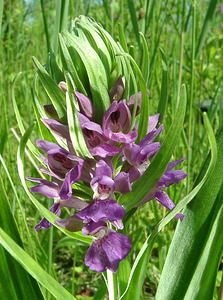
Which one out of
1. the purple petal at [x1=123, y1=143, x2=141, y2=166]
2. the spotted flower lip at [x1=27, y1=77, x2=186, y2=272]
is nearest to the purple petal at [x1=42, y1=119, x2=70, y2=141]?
the spotted flower lip at [x1=27, y1=77, x2=186, y2=272]

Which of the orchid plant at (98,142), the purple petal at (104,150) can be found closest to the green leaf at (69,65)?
the orchid plant at (98,142)

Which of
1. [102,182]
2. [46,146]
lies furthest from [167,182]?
[46,146]

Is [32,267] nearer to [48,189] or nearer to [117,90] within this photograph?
[48,189]

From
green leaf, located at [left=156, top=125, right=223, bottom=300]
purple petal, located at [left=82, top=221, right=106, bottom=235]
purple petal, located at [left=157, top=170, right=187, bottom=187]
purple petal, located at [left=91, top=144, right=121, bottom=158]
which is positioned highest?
purple petal, located at [left=91, top=144, right=121, bottom=158]

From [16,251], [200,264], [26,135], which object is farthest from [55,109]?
[200,264]

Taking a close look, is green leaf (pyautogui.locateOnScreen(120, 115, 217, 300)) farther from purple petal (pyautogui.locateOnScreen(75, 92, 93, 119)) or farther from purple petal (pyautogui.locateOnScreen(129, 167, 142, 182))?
purple petal (pyautogui.locateOnScreen(75, 92, 93, 119))

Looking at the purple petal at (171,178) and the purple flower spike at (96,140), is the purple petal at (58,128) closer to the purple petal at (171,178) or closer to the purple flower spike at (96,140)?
the purple flower spike at (96,140)
